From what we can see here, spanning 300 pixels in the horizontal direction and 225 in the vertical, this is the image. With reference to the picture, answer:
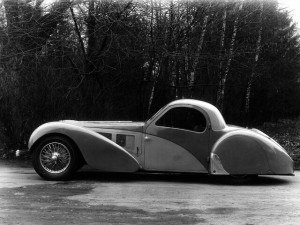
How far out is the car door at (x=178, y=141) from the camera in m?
8.27

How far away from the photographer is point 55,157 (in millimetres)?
8422

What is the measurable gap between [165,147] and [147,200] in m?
1.86

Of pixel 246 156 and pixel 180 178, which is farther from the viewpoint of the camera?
pixel 180 178

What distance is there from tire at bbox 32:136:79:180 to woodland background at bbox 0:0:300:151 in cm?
320

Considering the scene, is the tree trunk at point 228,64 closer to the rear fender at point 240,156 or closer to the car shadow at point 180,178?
the car shadow at point 180,178

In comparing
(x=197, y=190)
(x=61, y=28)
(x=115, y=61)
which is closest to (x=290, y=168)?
(x=197, y=190)

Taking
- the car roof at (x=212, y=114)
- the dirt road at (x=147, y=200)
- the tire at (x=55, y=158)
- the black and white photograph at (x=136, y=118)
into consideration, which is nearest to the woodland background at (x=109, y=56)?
the black and white photograph at (x=136, y=118)

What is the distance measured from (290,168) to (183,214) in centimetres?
313

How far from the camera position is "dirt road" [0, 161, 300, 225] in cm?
554

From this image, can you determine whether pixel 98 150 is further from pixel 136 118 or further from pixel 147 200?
pixel 136 118

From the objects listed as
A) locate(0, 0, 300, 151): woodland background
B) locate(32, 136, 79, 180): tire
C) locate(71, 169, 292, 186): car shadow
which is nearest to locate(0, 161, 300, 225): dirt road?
locate(71, 169, 292, 186): car shadow

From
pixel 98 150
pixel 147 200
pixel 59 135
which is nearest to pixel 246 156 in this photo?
pixel 147 200

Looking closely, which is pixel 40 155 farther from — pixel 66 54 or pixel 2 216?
pixel 66 54

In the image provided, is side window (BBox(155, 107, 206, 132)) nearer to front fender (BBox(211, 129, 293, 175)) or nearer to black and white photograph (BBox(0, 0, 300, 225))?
black and white photograph (BBox(0, 0, 300, 225))
